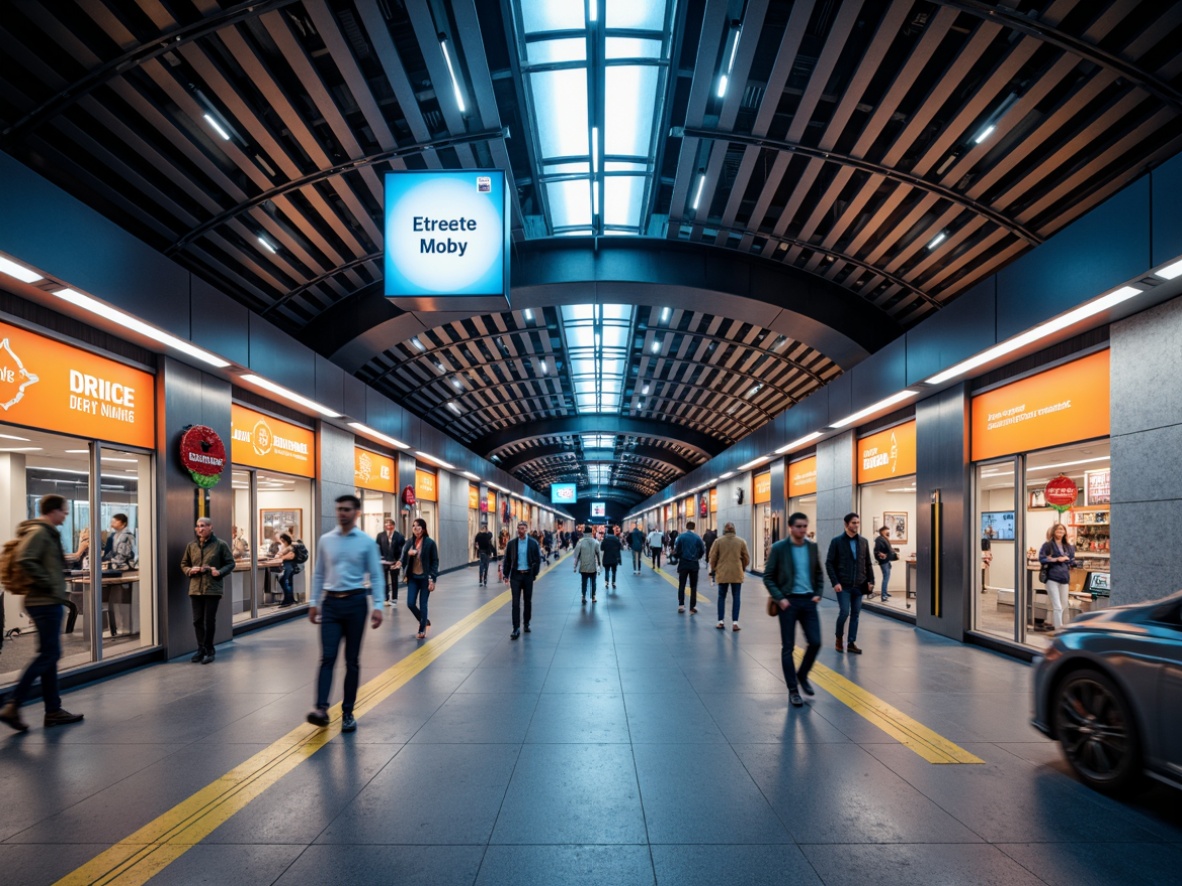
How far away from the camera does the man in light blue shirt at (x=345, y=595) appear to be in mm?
5398

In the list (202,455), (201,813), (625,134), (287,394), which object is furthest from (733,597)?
(201,813)

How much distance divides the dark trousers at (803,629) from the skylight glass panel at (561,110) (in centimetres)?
650

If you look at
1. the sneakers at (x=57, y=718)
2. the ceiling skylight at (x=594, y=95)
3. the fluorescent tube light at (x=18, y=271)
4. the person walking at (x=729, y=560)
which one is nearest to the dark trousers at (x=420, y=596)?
the person walking at (x=729, y=560)

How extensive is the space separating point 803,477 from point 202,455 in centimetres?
1384

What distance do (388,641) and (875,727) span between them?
640 centimetres

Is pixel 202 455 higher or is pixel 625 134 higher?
pixel 625 134

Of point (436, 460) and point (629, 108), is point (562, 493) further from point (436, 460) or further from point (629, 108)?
point (629, 108)

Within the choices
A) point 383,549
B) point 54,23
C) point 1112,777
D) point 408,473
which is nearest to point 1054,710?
point 1112,777

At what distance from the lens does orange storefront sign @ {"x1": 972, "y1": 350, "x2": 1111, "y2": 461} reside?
725 centimetres

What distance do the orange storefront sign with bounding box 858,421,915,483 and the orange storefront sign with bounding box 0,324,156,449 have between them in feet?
36.0

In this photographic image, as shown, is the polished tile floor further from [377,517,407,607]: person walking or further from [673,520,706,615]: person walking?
[377,517,407,607]: person walking

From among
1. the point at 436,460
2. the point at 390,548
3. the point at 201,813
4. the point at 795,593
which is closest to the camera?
the point at 201,813

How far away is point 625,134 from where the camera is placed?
9.78 m

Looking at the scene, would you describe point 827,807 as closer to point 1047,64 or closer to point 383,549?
point 1047,64
